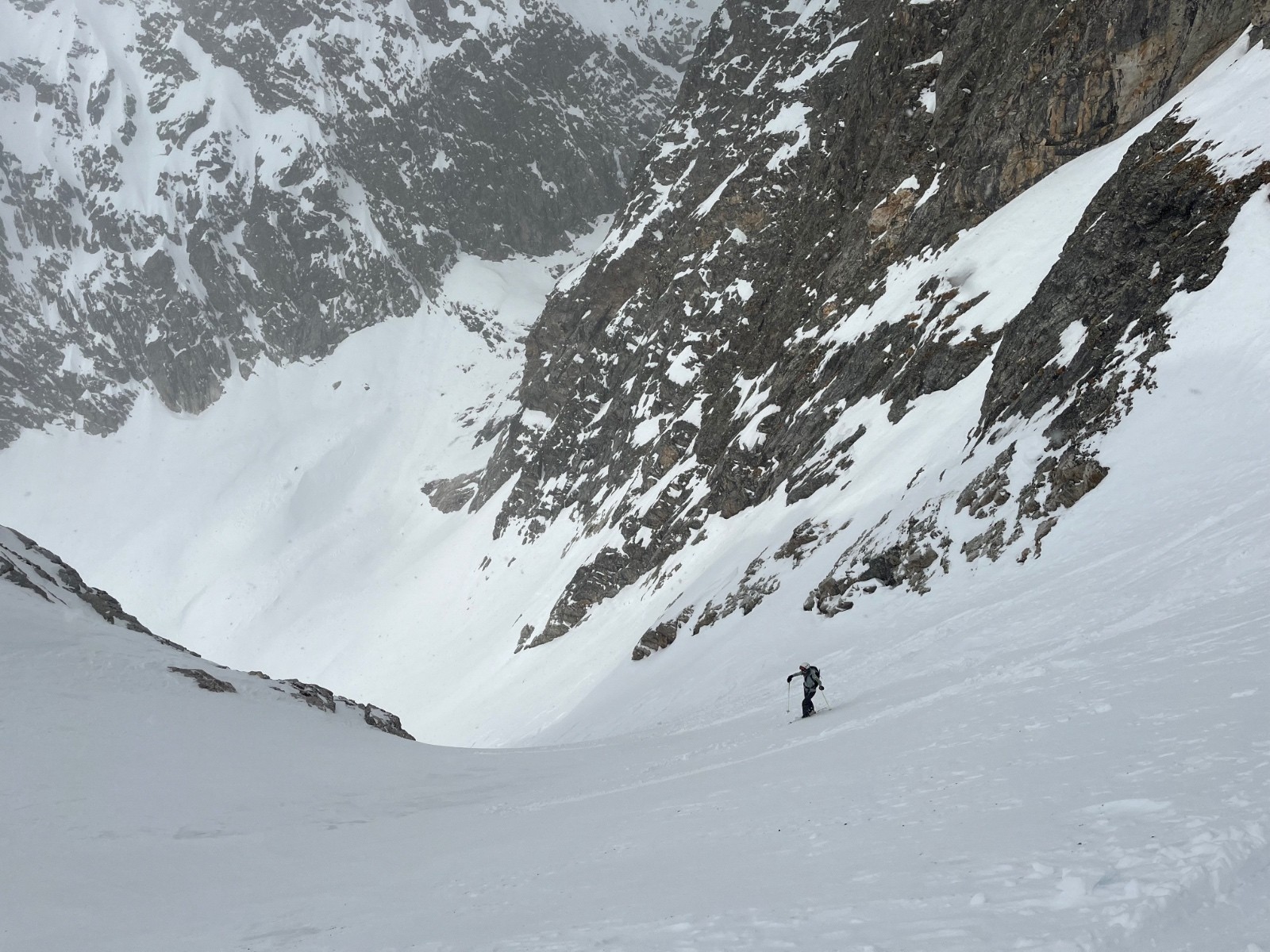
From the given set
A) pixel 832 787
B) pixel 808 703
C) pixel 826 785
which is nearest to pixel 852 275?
pixel 808 703

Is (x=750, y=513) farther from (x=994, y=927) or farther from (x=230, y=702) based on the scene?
(x=994, y=927)

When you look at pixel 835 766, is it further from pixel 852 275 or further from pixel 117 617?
pixel 852 275

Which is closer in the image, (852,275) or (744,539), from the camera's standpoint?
(744,539)

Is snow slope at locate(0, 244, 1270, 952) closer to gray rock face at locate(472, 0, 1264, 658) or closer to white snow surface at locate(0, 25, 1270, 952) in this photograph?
white snow surface at locate(0, 25, 1270, 952)

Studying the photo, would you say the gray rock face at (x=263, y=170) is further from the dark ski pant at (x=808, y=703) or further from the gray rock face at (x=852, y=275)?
the dark ski pant at (x=808, y=703)

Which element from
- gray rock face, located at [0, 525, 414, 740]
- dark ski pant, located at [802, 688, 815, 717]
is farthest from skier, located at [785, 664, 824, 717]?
gray rock face, located at [0, 525, 414, 740]

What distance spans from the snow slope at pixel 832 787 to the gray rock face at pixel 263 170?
4683 inches

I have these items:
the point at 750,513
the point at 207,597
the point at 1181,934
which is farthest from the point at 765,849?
the point at 207,597

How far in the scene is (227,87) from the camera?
143 metres

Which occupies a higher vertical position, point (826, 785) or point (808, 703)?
point (808, 703)

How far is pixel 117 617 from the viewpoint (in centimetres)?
2381

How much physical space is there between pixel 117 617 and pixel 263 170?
133883 millimetres

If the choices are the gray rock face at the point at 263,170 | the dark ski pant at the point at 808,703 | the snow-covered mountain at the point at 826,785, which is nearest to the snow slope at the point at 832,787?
the snow-covered mountain at the point at 826,785

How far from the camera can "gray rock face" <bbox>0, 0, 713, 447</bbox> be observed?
130625 mm
